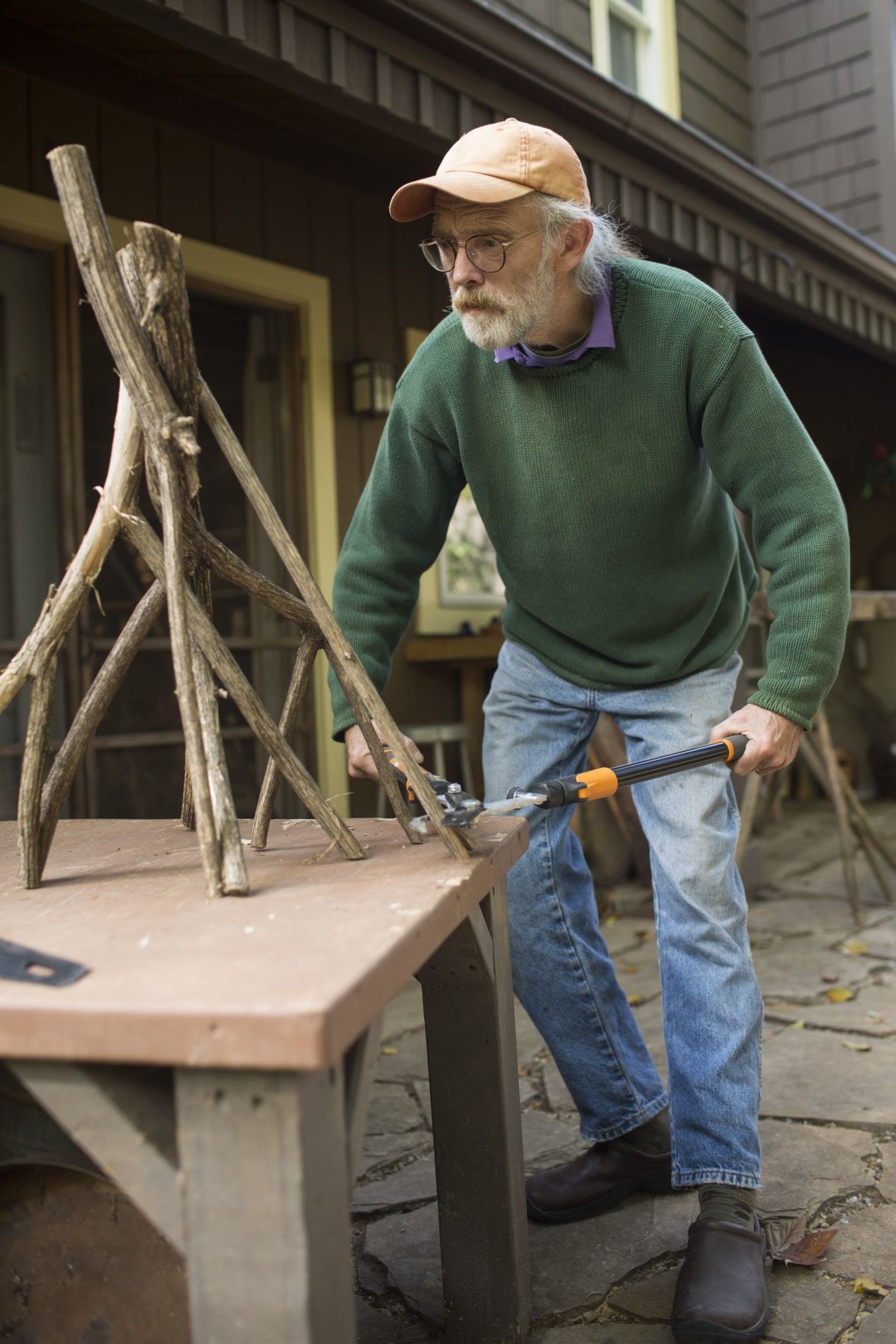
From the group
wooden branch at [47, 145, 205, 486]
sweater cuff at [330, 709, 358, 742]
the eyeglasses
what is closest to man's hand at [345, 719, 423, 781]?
sweater cuff at [330, 709, 358, 742]

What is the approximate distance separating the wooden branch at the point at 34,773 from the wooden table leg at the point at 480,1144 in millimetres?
571

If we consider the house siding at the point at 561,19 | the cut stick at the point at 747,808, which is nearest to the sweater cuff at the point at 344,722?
the cut stick at the point at 747,808

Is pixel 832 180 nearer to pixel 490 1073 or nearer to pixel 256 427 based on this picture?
pixel 256 427

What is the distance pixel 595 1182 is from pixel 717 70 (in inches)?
291

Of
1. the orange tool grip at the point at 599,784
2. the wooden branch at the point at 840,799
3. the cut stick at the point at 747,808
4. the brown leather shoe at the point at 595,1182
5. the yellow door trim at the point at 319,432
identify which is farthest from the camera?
the yellow door trim at the point at 319,432

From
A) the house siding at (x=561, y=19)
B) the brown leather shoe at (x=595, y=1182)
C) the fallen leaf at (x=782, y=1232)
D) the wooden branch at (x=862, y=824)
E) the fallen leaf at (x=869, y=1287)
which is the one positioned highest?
the house siding at (x=561, y=19)

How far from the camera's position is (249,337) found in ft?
17.2

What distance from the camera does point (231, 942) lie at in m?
1.20

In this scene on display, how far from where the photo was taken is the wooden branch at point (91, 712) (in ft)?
5.30

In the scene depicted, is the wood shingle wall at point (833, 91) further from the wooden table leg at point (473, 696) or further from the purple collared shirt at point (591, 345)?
the purple collared shirt at point (591, 345)

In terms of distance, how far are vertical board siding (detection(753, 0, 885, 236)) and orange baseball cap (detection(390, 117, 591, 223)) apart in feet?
22.8

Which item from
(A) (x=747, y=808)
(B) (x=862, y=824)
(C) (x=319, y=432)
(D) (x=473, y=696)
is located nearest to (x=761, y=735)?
(A) (x=747, y=808)

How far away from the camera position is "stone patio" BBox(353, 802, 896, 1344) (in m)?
1.89

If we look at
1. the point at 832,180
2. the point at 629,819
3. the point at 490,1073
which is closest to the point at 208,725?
the point at 490,1073
